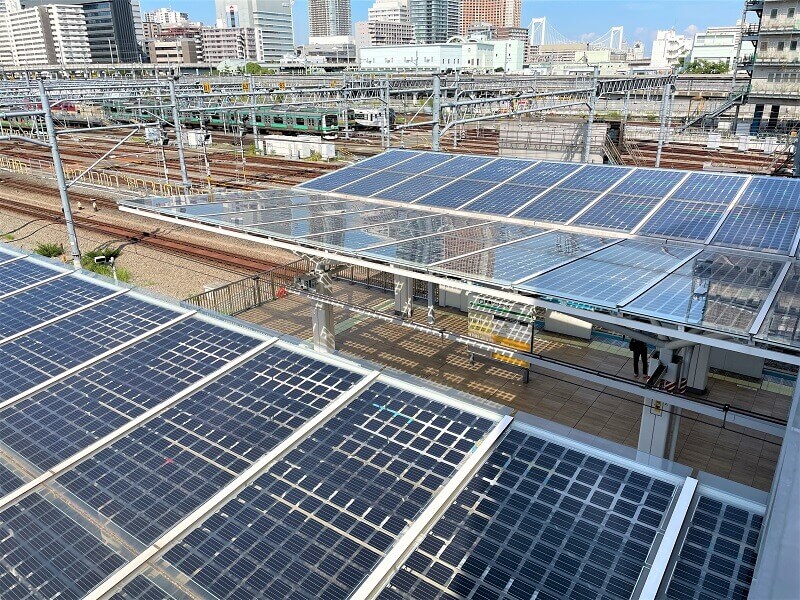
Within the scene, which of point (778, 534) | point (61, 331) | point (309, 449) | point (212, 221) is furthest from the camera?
point (212, 221)

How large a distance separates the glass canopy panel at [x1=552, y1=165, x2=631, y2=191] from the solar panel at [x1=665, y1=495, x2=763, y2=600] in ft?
43.7

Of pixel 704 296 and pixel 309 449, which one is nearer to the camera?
pixel 309 449

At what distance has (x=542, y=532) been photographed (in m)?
6.88

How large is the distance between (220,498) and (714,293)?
29.7 ft

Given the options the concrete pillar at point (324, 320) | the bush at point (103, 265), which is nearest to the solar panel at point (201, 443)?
the concrete pillar at point (324, 320)

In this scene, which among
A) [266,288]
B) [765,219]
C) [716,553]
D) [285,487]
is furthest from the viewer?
[266,288]

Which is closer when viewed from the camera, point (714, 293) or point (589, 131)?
point (714, 293)

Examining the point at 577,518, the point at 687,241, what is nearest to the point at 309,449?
the point at 577,518

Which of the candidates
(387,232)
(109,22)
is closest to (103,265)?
(387,232)

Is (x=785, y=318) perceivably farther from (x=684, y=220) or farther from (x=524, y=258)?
(x=684, y=220)

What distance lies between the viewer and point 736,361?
1820 centimetres

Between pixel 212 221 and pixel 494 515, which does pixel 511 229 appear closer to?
pixel 212 221

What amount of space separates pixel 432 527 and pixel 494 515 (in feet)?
2.57

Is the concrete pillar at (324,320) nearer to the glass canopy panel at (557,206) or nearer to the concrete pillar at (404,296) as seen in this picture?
A: the concrete pillar at (404,296)
